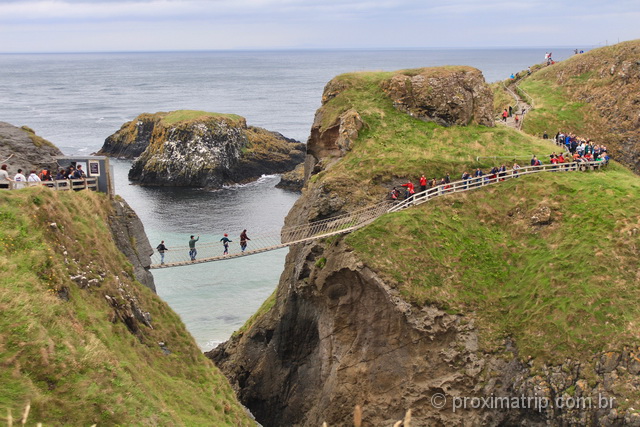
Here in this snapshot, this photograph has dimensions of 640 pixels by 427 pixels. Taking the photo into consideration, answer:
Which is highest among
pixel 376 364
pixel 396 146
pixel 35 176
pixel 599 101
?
pixel 599 101

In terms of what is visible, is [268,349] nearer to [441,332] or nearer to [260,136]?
[441,332]

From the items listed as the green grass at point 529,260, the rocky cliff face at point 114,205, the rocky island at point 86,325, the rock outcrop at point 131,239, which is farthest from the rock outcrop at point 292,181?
the rocky island at point 86,325

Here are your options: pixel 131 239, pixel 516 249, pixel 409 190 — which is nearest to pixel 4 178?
pixel 131 239

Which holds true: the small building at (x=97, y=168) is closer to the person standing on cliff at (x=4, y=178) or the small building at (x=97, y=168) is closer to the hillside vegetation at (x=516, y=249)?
the person standing on cliff at (x=4, y=178)

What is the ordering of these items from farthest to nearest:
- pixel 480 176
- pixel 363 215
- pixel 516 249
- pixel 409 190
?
pixel 480 176
pixel 409 190
pixel 363 215
pixel 516 249

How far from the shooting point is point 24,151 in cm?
3416

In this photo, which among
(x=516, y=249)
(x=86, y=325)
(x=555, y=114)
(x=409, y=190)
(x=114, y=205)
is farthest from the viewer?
(x=555, y=114)

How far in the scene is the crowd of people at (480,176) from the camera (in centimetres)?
3997

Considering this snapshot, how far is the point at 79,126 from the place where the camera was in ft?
447

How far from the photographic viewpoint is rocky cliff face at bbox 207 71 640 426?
99.3 feet

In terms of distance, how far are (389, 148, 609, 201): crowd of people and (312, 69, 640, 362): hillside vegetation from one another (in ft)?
2.42

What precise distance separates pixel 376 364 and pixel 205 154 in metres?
63.0

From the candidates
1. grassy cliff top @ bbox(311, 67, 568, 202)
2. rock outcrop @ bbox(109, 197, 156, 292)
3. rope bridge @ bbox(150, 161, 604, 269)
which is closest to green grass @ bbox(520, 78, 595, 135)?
grassy cliff top @ bbox(311, 67, 568, 202)

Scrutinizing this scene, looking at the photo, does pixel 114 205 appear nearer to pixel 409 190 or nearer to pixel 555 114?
pixel 409 190
